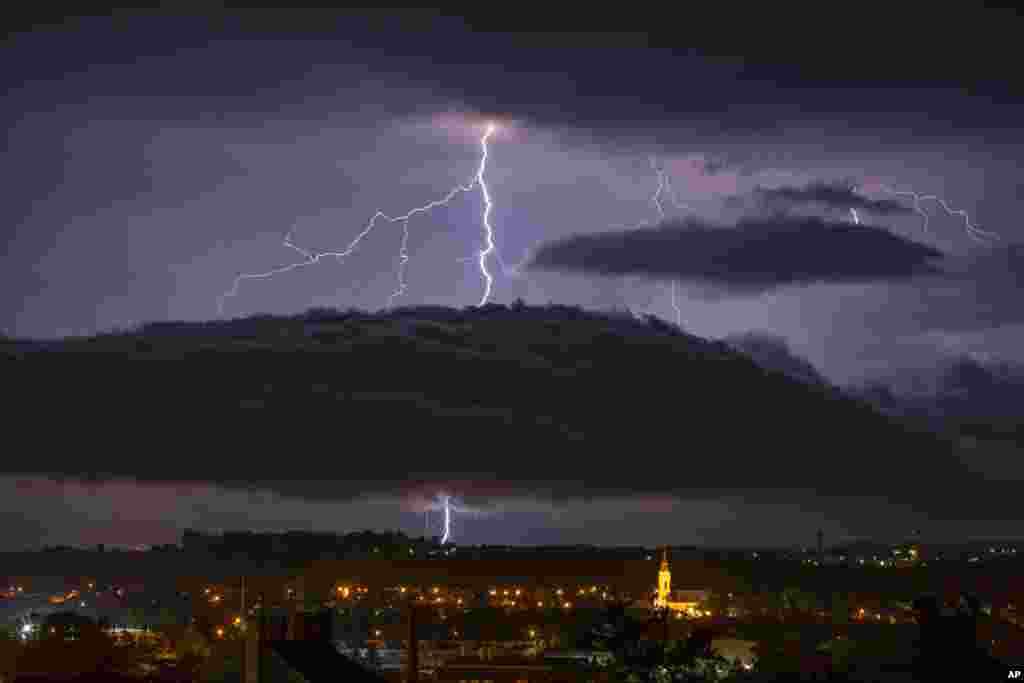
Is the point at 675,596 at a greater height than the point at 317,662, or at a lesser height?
greater

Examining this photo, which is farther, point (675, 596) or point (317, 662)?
point (675, 596)

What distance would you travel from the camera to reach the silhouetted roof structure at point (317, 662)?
32.4 meters

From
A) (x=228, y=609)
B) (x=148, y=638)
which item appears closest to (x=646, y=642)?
(x=148, y=638)

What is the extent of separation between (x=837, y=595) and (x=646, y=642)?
136 meters

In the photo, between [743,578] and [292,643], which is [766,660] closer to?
[292,643]

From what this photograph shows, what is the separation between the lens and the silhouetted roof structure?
32.4 m

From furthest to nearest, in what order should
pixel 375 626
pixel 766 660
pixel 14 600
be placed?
pixel 14 600
pixel 375 626
pixel 766 660

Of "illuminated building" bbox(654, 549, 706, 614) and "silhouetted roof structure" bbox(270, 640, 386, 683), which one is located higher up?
"illuminated building" bbox(654, 549, 706, 614)

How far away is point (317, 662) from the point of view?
3306 centimetres

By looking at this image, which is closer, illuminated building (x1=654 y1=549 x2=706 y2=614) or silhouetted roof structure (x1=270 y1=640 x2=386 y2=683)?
silhouetted roof structure (x1=270 y1=640 x2=386 y2=683)

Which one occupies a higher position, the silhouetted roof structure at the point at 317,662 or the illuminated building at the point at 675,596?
the illuminated building at the point at 675,596

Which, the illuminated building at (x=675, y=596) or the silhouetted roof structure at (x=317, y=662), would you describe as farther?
the illuminated building at (x=675, y=596)

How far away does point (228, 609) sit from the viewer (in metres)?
147

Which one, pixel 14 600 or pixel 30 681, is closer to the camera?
pixel 30 681
